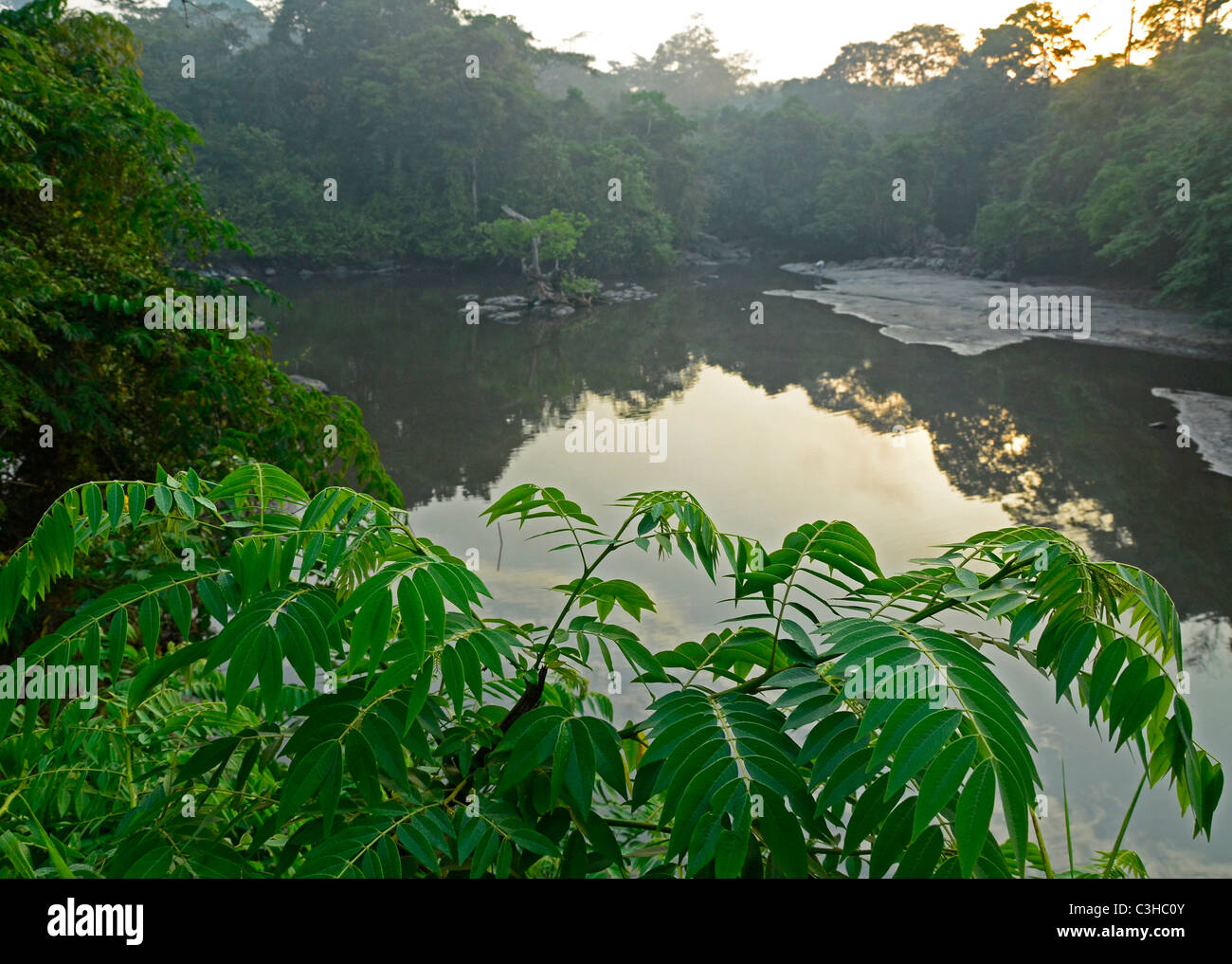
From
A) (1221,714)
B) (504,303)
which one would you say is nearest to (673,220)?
(504,303)

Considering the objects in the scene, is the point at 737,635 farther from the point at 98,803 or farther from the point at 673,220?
the point at 673,220

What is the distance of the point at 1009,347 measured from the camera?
16531 mm

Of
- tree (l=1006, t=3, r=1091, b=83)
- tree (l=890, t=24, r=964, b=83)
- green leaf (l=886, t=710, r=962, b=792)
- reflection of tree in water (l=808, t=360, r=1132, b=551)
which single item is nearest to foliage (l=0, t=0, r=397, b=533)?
green leaf (l=886, t=710, r=962, b=792)
